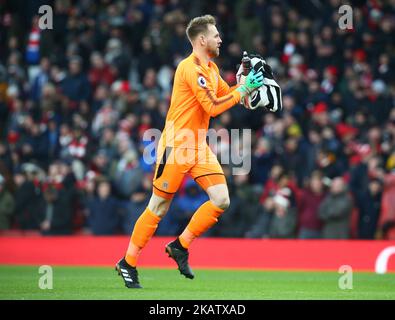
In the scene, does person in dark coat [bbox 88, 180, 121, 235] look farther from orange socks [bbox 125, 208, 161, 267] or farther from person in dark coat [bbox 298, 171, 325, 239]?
orange socks [bbox 125, 208, 161, 267]

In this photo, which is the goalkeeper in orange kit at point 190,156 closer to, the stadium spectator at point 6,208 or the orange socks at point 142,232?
the orange socks at point 142,232

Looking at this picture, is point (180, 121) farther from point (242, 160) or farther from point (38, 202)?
point (38, 202)

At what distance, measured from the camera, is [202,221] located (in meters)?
10.6

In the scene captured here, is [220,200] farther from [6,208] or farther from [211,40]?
[6,208]

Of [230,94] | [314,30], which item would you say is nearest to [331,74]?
[314,30]

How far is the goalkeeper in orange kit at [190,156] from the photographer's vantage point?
1051cm

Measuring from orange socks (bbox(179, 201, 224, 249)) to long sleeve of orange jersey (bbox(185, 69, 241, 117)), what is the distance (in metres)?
1.05

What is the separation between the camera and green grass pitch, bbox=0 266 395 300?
32.8ft

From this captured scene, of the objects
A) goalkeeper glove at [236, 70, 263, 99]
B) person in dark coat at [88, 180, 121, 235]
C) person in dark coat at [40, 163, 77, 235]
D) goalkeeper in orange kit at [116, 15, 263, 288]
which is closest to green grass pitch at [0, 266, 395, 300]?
goalkeeper in orange kit at [116, 15, 263, 288]

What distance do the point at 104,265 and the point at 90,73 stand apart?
7.08 meters

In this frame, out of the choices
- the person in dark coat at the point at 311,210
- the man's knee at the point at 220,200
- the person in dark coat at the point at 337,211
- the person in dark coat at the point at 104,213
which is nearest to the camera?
the man's knee at the point at 220,200

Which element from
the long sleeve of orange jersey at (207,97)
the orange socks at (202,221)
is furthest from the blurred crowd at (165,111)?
the long sleeve of orange jersey at (207,97)

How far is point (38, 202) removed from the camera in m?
18.9

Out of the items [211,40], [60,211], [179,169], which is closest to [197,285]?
[179,169]
